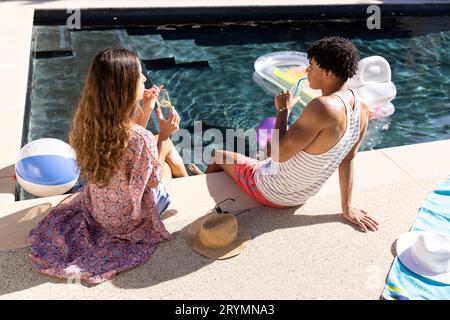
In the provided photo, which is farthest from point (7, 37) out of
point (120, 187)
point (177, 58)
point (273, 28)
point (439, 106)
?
point (439, 106)

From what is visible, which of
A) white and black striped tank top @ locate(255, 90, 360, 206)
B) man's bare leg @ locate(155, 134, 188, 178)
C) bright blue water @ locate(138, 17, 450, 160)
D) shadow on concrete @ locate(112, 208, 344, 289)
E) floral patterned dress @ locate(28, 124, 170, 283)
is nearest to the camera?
floral patterned dress @ locate(28, 124, 170, 283)

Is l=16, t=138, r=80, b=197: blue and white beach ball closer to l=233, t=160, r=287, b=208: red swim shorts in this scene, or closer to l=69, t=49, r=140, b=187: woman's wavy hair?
l=69, t=49, r=140, b=187: woman's wavy hair

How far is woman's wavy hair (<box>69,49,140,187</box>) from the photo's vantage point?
2.58m

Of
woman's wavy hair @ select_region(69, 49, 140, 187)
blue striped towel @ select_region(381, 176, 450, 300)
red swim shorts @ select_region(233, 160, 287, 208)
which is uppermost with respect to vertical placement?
woman's wavy hair @ select_region(69, 49, 140, 187)

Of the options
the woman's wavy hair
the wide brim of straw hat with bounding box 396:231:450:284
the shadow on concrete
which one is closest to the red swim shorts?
the shadow on concrete

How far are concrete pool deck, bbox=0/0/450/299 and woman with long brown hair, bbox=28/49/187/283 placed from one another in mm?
117

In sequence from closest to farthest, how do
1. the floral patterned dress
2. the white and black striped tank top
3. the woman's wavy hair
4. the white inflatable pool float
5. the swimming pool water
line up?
the woman's wavy hair, the floral patterned dress, the white and black striped tank top, the white inflatable pool float, the swimming pool water

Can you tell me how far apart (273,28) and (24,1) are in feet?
14.7

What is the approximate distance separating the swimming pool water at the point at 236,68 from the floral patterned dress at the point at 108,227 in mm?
2160

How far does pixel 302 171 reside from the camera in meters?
3.32

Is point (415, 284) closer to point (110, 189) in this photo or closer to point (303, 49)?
point (110, 189)

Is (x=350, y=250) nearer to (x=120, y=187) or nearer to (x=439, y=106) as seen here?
(x=120, y=187)

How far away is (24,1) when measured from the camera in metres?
8.52

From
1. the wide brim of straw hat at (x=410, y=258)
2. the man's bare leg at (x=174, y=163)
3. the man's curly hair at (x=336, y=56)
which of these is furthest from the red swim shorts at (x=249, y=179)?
the man's curly hair at (x=336, y=56)
